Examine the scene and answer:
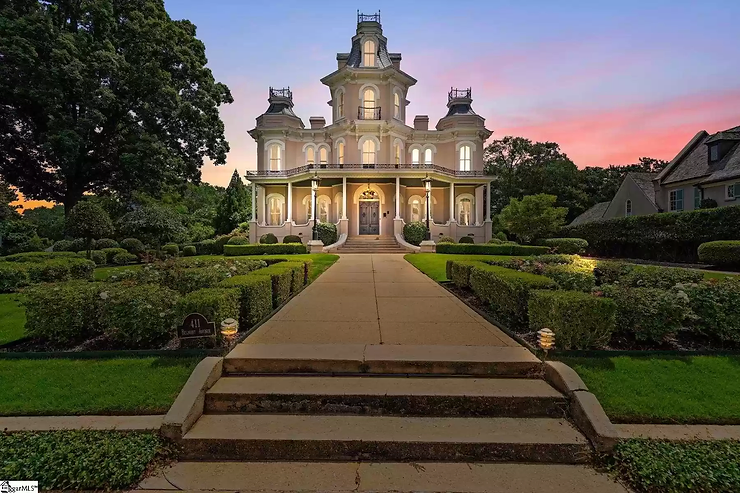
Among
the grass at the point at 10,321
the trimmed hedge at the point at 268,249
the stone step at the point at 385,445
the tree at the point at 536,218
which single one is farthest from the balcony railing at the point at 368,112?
the stone step at the point at 385,445

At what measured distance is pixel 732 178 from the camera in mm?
21688

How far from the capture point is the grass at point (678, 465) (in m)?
2.84

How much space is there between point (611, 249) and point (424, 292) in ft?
77.3

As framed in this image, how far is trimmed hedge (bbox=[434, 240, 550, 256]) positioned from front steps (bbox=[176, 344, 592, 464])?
18.9 metres

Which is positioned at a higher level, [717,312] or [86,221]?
[86,221]

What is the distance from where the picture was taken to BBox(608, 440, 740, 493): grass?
284 centimetres

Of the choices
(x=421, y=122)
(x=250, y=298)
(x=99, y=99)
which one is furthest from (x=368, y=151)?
(x=250, y=298)

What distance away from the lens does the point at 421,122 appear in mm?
34188

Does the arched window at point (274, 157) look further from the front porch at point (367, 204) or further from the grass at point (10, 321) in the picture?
the grass at point (10, 321)

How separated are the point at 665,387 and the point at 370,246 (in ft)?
74.0

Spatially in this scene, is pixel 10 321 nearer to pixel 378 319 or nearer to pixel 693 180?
pixel 378 319

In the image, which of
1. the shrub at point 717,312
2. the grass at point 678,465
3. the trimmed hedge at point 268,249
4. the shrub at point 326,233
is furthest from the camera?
the shrub at point 326,233

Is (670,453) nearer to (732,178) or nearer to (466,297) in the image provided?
(466,297)

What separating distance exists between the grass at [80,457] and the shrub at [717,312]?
694 centimetres
